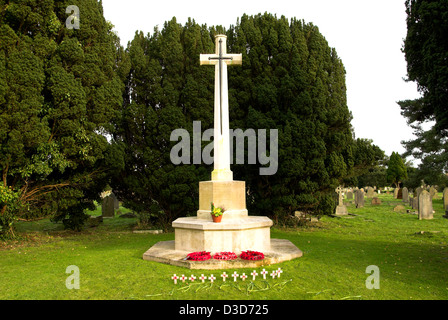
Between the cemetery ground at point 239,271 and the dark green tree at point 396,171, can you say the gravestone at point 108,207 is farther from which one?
the dark green tree at point 396,171

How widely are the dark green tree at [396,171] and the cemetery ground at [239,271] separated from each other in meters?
35.6

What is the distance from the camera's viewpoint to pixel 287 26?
14.3 m

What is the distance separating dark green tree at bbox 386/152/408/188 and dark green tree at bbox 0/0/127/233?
41.4 metres

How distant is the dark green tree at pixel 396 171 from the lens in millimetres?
43625

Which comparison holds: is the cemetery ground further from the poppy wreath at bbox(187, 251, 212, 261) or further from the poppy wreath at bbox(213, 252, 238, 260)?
the poppy wreath at bbox(213, 252, 238, 260)

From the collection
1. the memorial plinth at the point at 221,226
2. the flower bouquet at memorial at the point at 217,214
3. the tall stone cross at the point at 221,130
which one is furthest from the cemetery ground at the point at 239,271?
the tall stone cross at the point at 221,130

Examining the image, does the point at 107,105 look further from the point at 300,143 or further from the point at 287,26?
the point at 287,26

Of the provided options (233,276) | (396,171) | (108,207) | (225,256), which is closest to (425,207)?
(225,256)

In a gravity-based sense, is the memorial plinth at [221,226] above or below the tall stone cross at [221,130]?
below

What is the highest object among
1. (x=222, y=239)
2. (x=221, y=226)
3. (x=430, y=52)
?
(x=430, y=52)

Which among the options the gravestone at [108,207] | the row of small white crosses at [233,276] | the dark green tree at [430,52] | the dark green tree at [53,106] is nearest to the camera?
the row of small white crosses at [233,276]

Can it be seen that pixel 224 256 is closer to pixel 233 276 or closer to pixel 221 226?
pixel 221 226

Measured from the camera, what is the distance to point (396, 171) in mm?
44000

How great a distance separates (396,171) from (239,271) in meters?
44.0
